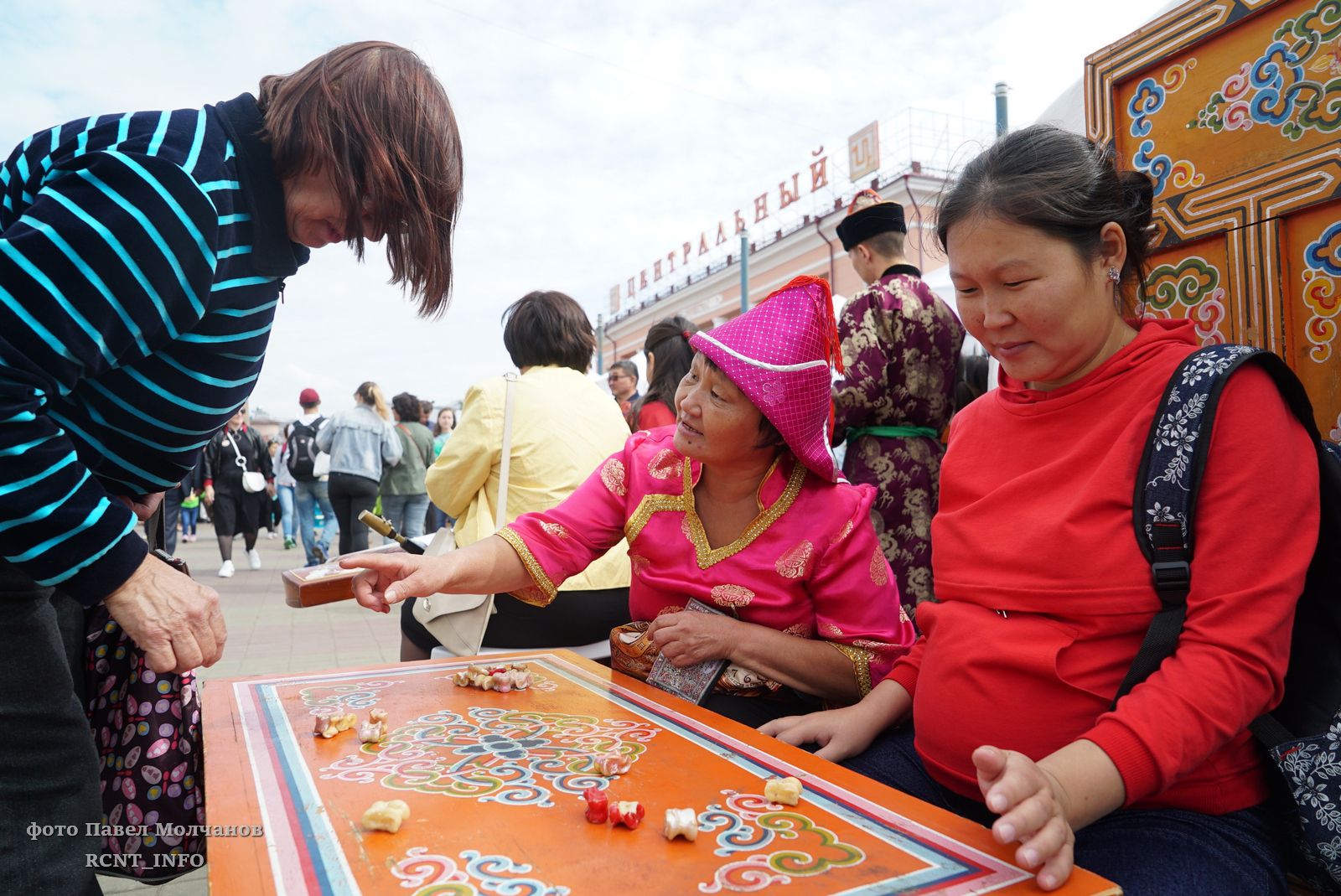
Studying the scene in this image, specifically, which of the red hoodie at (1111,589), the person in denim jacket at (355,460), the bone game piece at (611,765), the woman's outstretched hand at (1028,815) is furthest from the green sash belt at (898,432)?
the person in denim jacket at (355,460)

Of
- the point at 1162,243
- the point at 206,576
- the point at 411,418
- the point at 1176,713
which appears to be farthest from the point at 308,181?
the point at 206,576

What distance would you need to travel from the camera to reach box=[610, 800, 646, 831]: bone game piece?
99 centimetres

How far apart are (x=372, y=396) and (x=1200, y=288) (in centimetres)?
686

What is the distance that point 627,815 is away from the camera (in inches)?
38.8

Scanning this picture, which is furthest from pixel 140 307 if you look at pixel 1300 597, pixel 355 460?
pixel 355 460

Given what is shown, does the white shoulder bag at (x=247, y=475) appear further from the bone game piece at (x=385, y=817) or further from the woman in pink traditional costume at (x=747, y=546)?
the bone game piece at (x=385, y=817)

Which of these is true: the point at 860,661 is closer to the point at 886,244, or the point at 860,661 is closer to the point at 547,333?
the point at 547,333

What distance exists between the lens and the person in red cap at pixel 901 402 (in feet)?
9.68

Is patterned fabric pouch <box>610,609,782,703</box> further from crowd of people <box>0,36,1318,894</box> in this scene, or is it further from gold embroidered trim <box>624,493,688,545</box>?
gold embroidered trim <box>624,493,688,545</box>

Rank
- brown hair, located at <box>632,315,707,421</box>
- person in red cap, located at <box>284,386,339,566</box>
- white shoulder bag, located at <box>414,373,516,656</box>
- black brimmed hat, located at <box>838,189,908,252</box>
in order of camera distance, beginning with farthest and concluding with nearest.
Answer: person in red cap, located at <box>284,386,339,566</box> < brown hair, located at <box>632,315,707,421</box> < black brimmed hat, located at <box>838,189,908,252</box> < white shoulder bag, located at <box>414,373,516,656</box>

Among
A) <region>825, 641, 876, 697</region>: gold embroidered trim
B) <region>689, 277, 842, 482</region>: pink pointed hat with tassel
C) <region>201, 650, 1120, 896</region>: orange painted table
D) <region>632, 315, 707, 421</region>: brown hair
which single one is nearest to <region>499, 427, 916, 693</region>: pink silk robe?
<region>825, 641, 876, 697</region>: gold embroidered trim

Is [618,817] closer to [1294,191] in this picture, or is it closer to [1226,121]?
[1294,191]

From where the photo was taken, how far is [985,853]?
3.07ft

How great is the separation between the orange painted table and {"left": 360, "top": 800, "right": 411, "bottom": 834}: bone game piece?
12 mm
